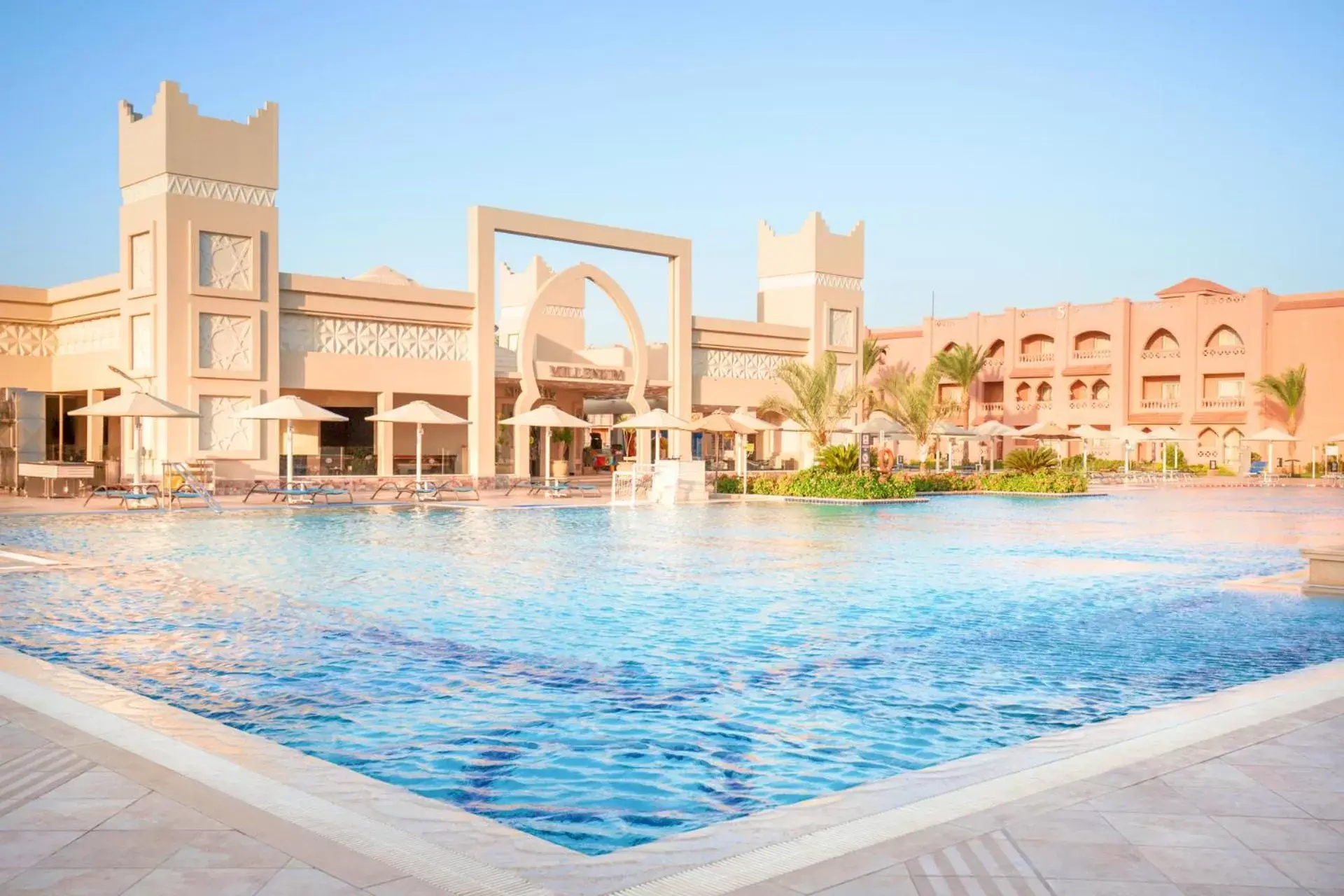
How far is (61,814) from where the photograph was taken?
12.8 ft

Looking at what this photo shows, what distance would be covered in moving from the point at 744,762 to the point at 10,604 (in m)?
7.41

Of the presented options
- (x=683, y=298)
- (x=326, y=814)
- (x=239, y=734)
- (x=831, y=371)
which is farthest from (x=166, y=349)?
(x=326, y=814)

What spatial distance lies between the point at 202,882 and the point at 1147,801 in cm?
322

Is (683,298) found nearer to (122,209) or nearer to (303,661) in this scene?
(122,209)

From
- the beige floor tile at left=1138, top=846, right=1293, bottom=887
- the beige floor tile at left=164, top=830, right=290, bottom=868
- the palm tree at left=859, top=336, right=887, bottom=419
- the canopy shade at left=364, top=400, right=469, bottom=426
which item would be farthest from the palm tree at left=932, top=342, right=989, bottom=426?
the beige floor tile at left=164, top=830, right=290, bottom=868

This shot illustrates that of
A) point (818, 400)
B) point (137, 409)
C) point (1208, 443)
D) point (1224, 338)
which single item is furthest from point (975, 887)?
point (1224, 338)

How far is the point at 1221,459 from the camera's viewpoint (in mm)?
50625

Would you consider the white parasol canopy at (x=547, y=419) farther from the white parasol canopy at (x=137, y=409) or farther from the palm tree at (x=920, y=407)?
the palm tree at (x=920, y=407)

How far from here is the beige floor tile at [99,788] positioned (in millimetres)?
4117

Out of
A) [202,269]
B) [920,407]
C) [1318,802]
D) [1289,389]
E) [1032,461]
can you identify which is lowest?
[1318,802]

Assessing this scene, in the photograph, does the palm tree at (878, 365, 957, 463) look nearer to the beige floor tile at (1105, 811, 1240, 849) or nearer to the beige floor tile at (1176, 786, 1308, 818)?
the beige floor tile at (1176, 786, 1308, 818)

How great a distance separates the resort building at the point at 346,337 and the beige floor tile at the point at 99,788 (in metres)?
22.7

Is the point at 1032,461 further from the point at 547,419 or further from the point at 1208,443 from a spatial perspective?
the point at 1208,443

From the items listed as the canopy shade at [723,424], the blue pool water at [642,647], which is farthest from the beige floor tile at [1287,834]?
the canopy shade at [723,424]
